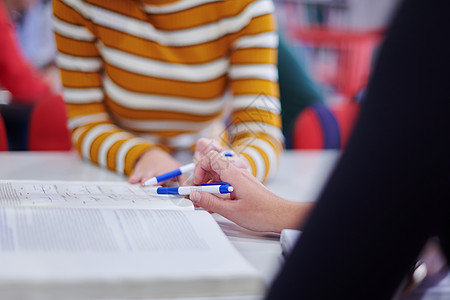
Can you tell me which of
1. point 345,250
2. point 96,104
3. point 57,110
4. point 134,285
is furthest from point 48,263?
point 57,110

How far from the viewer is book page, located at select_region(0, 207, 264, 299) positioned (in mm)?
363

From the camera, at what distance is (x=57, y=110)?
4.35ft

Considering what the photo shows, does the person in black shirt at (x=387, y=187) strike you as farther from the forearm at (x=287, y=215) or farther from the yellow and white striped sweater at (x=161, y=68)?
the yellow and white striped sweater at (x=161, y=68)

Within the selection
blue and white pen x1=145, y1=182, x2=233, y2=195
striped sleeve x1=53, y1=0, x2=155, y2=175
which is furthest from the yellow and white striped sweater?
blue and white pen x1=145, y1=182, x2=233, y2=195

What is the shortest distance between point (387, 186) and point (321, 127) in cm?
112

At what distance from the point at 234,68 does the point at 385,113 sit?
0.67 meters

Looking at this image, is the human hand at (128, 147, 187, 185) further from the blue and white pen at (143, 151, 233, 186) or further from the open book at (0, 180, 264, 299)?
the open book at (0, 180, 264, 299)

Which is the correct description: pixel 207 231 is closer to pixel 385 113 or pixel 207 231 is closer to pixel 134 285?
pixel 134 285

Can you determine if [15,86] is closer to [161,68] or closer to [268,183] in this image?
[161,68]

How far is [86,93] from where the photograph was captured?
0.97 m

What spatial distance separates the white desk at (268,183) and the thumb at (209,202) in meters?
0.03

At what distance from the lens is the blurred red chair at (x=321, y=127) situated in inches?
55.5

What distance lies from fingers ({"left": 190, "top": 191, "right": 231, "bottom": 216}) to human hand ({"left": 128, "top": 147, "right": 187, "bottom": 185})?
134 millimetres

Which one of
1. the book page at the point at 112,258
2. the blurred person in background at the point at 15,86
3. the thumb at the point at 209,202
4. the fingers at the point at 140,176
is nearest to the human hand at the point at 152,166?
the fingers at the point at 140,176
